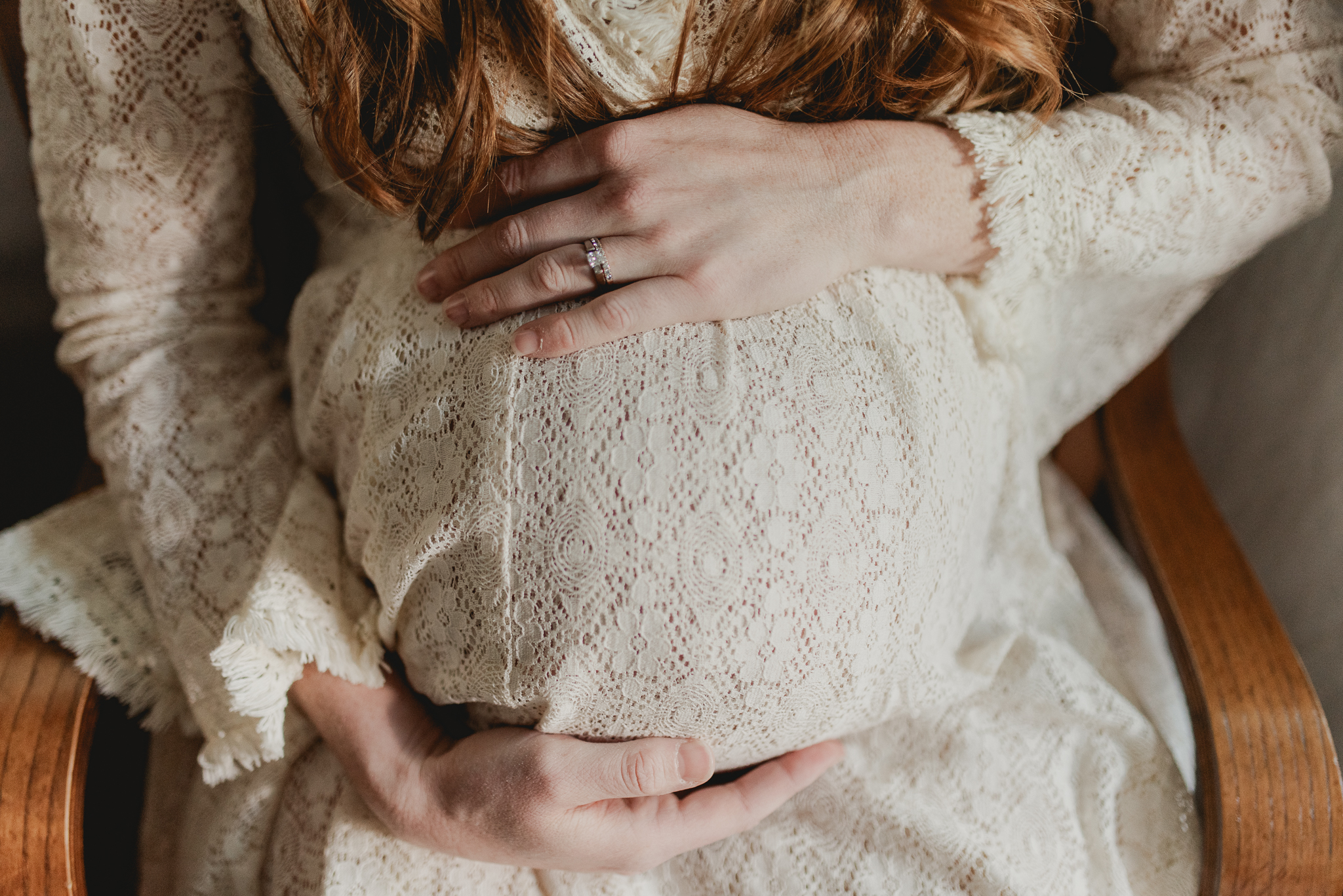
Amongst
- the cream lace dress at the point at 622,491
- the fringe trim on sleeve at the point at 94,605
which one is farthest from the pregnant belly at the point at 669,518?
the fringe trim on sleeve at the point at 94,605

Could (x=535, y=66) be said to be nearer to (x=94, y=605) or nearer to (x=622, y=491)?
(x=622, y=491)

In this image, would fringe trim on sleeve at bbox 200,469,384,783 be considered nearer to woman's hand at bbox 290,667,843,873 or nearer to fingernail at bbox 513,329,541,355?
woman's hand at bbox 290,667,843,873

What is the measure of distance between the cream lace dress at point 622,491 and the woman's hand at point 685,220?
0.03 metres

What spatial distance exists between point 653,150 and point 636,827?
20.7 inches

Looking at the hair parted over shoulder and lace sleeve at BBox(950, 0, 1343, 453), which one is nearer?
the hair parted over shoulder

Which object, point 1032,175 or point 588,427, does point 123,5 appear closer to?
point 588,427

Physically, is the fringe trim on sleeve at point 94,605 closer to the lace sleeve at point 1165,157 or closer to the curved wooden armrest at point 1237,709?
the lace sleeve at point 1165,157

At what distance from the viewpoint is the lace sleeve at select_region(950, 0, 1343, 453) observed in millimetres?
686

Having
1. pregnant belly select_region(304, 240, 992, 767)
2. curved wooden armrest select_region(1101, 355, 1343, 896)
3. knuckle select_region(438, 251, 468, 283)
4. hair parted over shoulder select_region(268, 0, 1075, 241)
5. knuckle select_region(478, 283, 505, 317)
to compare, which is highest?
hair parted over shoulder select_region(268, 0, 1075, 241)

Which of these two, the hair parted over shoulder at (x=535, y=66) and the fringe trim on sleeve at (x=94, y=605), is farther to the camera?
the fringe trim on sleeve at (x=94, y=605)

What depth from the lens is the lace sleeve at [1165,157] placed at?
2.25 ft

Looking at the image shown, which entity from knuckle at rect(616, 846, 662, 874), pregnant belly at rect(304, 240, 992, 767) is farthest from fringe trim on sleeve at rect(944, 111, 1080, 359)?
knuckle at rect(616, 846, 662, 874)

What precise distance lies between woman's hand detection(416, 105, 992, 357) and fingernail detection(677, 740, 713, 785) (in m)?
0.32

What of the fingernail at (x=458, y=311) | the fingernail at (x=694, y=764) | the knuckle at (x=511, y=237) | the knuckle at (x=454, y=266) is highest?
the knuckle at (x=511, y=237)
